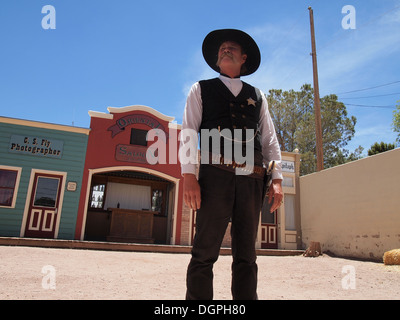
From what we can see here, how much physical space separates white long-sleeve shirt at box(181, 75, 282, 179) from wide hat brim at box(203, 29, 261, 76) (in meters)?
0.35

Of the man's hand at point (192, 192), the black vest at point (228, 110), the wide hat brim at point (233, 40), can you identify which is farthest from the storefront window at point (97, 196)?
the man's hand at point (192, 192)

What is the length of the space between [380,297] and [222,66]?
3.21 meters

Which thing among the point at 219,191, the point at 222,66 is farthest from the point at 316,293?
the point at 222,66

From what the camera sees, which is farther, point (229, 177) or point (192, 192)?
point (229, 177)

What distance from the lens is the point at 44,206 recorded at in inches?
460

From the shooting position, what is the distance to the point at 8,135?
1167 centimetres

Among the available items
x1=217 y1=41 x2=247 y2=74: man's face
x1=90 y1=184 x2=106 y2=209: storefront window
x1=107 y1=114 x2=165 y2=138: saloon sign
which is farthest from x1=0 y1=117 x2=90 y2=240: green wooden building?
x1=217 y1=41 x2=247 y2=74: man's face

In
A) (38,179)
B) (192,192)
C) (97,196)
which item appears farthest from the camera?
(97,196)

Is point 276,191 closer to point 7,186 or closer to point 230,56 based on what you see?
point 230,56

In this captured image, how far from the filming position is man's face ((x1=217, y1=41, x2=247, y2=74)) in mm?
2602

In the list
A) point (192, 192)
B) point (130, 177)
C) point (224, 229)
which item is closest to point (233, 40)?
point (192, 192)

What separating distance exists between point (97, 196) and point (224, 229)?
1326 centimetres
